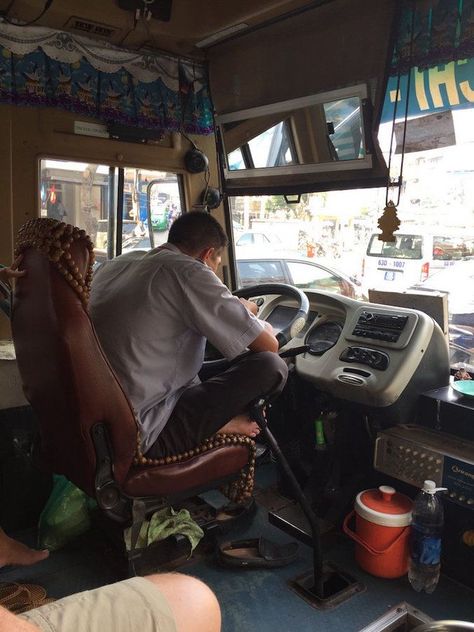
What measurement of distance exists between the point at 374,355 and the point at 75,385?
143cm

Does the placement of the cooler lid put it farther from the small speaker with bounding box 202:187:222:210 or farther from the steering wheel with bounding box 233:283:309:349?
the small speaker with bounding box 202:187:222:210

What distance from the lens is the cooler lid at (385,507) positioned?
6.94ft

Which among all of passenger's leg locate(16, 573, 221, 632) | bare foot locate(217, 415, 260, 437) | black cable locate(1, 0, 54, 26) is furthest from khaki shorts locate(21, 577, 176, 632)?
A: black cable locate(1, 0, 54, 26)

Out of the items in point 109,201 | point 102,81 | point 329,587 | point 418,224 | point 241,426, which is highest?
Result: point 102,81

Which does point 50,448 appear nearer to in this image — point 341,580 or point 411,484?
point 341,580

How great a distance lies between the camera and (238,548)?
2.36 meters

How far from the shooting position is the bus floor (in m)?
1.95

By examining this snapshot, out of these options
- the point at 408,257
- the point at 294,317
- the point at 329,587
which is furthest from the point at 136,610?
the point at 408,257

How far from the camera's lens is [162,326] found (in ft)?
5.95

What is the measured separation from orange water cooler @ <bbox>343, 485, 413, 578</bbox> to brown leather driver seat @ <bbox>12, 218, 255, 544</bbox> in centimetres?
89

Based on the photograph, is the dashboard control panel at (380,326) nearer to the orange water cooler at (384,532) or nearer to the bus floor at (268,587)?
the orange water cooler at (384,532)

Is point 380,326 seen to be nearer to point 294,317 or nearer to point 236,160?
point 294,317

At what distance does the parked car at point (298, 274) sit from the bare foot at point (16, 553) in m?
1.91

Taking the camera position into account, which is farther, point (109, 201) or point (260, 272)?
point (260, 272)
